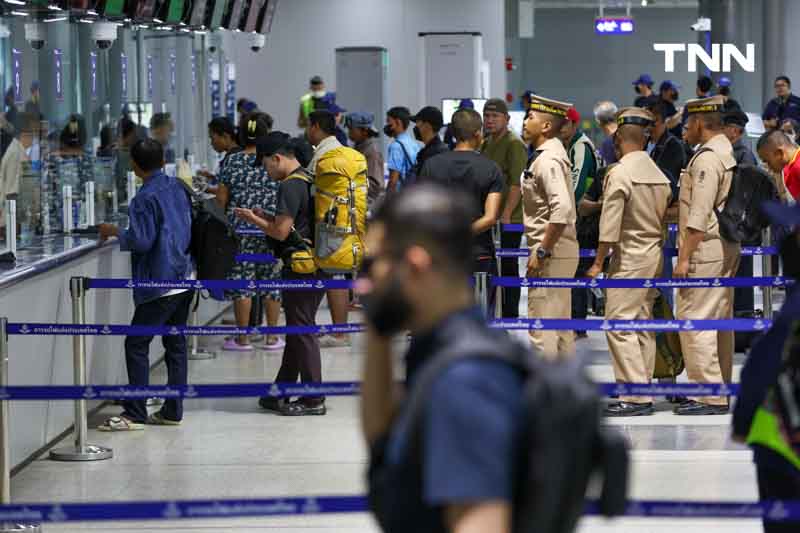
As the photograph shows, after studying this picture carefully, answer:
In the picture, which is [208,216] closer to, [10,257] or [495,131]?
[10,257]

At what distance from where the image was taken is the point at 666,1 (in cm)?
3525

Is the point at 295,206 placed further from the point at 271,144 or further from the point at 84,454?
the point at 84,454

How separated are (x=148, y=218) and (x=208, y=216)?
426mm

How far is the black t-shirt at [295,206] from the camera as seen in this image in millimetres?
8344

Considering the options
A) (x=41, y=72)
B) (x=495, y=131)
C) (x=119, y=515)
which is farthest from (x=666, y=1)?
(x=119, y=515)

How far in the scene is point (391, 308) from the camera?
2.49m

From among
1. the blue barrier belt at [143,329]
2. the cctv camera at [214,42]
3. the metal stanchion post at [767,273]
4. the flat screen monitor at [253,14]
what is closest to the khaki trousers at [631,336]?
the metal stanchion post at [767,273]

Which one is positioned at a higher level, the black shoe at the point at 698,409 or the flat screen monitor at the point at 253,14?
the flat screen monitor at the point at 253,14

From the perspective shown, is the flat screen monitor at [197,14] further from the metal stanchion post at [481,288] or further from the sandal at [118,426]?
the metal stanchion post at [481,288]

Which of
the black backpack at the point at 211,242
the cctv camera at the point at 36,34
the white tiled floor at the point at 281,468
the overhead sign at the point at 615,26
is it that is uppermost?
the overhead sign at the point at 615,26

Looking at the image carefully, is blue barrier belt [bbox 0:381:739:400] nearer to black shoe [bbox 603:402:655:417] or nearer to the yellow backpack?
the yellow backpack

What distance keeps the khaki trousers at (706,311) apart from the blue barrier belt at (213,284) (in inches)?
77.5

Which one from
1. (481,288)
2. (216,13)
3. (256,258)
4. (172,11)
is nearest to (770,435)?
(481,288)

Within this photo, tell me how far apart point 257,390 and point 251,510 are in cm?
178
